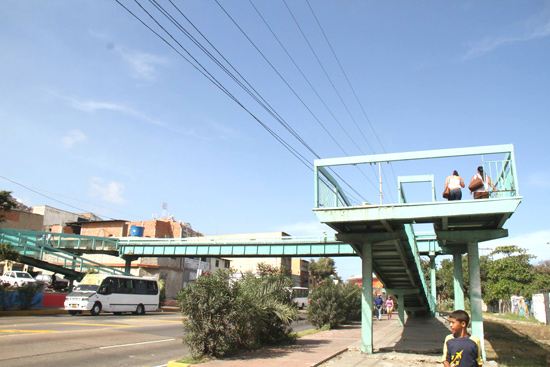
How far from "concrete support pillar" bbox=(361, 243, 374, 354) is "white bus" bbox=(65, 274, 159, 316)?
18072 millimetres

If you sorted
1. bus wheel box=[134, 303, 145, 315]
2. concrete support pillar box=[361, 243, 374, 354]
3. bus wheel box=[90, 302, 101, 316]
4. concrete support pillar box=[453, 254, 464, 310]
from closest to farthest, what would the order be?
concrete support pillar box=[361, 243, 374, 354], concrete support pillar box=[453, 254, 464, 310], bus wheel box=[90, 302, 101, 316], bus wheel box=[134, 303, 145, 315]

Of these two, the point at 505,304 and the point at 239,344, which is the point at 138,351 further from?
the point at 505,304

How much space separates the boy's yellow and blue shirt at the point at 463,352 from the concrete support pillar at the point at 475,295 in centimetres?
727

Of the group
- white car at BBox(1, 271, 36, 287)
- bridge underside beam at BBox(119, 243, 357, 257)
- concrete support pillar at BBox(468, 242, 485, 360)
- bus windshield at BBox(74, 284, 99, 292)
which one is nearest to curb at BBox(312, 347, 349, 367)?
concrete support pillar at BBox(468, 242, 485, 360)

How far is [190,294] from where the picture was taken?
35.4ft

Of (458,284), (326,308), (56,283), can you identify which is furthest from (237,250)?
(458,284)

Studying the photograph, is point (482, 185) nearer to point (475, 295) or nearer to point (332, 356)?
point (475, 295)

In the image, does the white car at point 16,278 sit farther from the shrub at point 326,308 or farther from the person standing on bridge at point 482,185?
the person standing on bridge at point 482,185

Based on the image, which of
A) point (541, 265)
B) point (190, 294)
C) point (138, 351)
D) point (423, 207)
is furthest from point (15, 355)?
point (541, 265)

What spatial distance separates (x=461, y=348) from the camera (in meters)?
4.85

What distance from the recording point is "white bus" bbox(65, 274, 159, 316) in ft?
80.9

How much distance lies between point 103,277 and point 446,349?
84.5 feet

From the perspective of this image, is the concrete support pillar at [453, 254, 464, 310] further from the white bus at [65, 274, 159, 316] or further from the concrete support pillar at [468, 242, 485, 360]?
the white bus at [65, 274, 159, 316]

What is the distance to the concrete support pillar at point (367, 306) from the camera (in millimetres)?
12469
